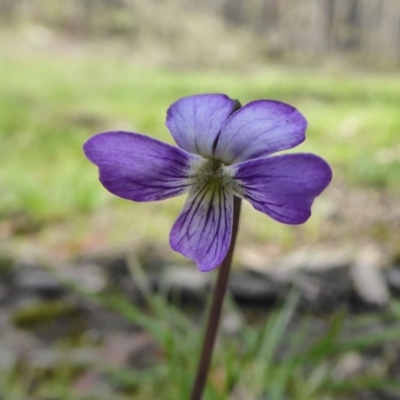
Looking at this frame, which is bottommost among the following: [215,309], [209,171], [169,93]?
[169,93]

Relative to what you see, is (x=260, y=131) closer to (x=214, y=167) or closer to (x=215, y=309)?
(x=214, y=167)

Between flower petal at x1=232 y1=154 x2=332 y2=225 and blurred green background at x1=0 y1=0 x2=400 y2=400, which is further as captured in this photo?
blurred green background at x1=0 y1=0 x2=400 y2=400

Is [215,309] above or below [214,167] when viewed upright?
below

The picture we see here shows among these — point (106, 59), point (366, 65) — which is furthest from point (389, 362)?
point (106, 59)

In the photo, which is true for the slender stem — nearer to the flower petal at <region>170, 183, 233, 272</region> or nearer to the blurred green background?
the flower petal at <region>170, 183, 233, 272</region>

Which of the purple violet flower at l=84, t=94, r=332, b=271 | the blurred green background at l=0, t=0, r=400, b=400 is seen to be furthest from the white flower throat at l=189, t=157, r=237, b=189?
the blurred green background at l=0, t=0, r=400, b=400

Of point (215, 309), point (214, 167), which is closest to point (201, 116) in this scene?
point (214, 167)

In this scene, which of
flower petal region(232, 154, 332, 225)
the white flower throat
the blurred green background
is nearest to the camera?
flower petal region(232, 154, 332, 225)
